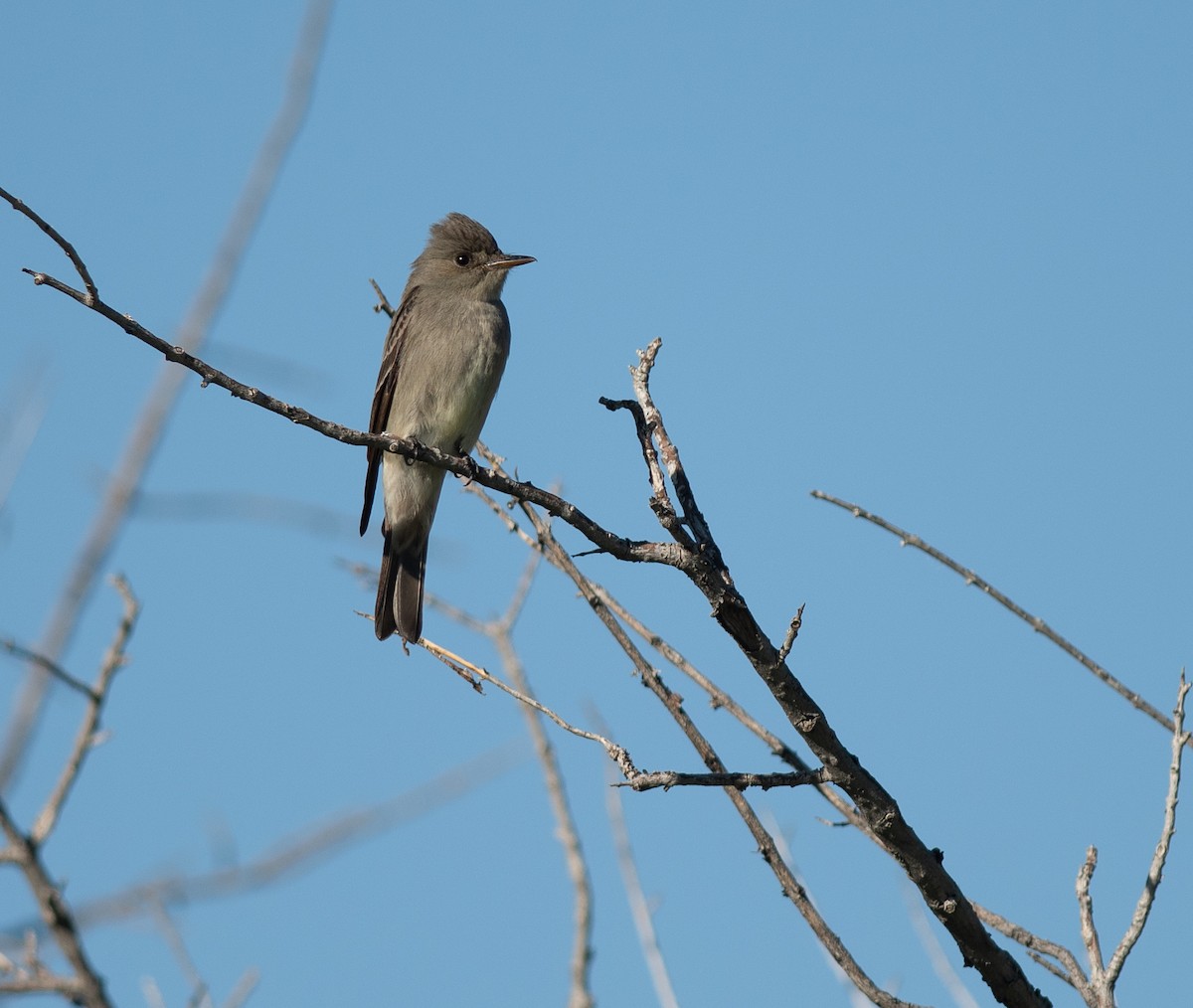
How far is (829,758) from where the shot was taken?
3414 millimetres

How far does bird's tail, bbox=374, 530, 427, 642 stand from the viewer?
7.22 meters

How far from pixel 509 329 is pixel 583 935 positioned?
4.16 m

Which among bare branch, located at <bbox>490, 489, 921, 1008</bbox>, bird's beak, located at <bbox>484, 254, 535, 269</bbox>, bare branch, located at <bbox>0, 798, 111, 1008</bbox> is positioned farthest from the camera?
bird's beak, located at <bbox>484, 254, 535, 269</bbox>

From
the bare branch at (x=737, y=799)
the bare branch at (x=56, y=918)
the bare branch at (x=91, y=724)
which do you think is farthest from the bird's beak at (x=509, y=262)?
the bare branch at (x=56, y=918)

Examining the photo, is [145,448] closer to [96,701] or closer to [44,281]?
[96,701]

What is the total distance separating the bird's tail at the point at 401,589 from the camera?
284 inches

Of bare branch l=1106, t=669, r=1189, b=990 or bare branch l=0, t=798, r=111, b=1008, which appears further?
bare branch l=1106, t=669, r=1189, b=990

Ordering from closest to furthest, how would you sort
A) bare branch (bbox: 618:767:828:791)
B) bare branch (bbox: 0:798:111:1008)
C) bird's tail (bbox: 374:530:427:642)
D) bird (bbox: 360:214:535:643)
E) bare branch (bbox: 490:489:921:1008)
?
bare branch (bbox: 0:798:111:1008)
bare branch (bbox: 618:767:828:791)
bare branch (bbox: 490:489:921:1008)
bird's tail (bbox: 374:530:427:642)
bird (bbox: 360:214:535:643)

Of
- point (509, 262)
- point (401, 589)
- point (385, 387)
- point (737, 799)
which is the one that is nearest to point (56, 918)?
point (737, 799)

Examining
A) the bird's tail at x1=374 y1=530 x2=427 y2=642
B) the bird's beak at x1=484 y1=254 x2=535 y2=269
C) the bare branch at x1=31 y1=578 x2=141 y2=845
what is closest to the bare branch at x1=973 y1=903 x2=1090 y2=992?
the bare branch at x1=31 y1=578 x2=141 y2=845

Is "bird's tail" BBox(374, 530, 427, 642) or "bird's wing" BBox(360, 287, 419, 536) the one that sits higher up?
"bird's wing" BBox(360, 287, 419, 536)

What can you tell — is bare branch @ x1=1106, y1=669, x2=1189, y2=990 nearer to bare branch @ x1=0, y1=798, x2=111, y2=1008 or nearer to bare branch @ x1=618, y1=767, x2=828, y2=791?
bare branch @ x1=618, y1=767, x2=828, y2=791

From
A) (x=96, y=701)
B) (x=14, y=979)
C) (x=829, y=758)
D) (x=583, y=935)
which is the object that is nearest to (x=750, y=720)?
(x=829, y=758)

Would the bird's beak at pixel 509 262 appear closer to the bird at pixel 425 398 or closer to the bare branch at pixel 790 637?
the bird at pixel 425 398
